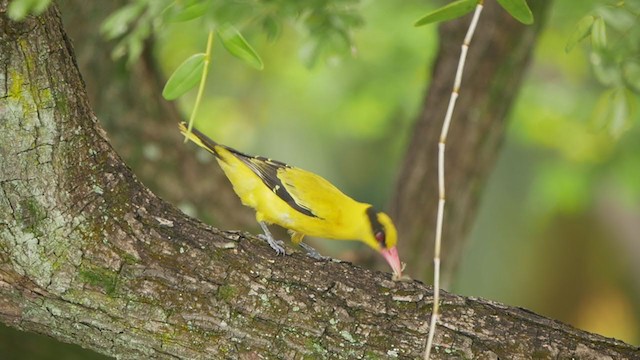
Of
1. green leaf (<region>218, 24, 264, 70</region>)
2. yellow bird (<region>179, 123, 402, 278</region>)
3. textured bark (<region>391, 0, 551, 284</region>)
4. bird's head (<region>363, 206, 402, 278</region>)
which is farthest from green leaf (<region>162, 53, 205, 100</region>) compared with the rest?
textured bark (<region>391, 0, 551, 284</region>)

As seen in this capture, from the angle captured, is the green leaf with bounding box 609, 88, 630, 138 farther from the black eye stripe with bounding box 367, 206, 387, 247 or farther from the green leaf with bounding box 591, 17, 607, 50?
the black eye stripe with bounding box 367, 206, 387, 247

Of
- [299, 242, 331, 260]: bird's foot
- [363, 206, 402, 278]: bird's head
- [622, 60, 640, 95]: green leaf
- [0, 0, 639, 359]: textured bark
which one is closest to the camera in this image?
[0, 0, 639, 359]: textured bark

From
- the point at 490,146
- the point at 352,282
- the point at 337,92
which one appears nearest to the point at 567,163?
the point at 337,92

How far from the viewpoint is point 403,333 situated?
262cm

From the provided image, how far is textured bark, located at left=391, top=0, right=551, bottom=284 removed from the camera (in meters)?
4.75

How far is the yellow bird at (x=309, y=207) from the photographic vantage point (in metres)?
3.39

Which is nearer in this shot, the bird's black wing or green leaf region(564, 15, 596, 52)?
green leaf region(564, 15, 596, 52)

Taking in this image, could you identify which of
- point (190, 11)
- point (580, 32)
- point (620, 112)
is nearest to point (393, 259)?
point (620, 112)

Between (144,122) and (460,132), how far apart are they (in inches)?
63.1

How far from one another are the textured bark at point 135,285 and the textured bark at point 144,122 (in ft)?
6.21

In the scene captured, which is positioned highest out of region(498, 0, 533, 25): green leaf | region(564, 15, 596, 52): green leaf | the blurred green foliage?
the blurred green foliage

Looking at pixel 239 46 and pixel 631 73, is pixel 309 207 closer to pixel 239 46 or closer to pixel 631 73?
pixel 239 46

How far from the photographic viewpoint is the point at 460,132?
4.80 m

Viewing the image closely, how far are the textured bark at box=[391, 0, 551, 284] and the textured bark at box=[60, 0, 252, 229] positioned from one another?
94 cm
